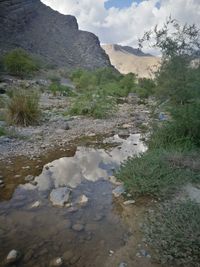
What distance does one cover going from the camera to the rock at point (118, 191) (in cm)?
434

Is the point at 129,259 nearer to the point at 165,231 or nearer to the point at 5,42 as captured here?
the point at 165,231

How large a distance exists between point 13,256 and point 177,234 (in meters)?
1.71

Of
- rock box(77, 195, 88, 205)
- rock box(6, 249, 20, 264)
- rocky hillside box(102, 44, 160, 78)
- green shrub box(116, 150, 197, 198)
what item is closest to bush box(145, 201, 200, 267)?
green shrub box(116, 150, 197, 198)

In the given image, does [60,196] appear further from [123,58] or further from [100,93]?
[123,58]

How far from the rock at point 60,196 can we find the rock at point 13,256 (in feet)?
3.63

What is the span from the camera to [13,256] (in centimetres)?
289

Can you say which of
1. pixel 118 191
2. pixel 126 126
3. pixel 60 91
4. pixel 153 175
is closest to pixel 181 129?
pixel 153 175

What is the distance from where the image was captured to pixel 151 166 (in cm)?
463

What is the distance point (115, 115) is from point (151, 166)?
676 centimetres

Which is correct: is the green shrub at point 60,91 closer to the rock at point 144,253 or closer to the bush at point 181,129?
the bush at point 181,129

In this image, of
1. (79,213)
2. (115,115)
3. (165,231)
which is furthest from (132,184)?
(115,115)

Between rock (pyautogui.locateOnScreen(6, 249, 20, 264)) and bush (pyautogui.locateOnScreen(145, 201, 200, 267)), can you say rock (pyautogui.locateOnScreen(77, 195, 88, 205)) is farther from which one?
rock (pyautogui.locateOnScreen(6, 249, 20, 264))

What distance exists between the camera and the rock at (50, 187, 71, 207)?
4035 millimetres

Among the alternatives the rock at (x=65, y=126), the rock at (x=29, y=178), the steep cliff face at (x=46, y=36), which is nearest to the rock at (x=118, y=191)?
the rock at (x=29, y=178)
